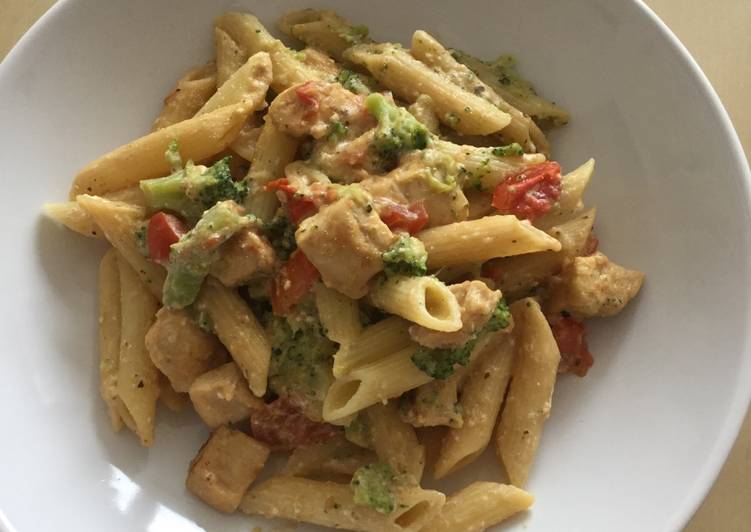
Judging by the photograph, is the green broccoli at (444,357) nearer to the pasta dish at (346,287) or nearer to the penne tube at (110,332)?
the pasta dish at (346,287)

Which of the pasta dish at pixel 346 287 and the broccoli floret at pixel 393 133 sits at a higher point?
the broccoli floret at pixel 393 133

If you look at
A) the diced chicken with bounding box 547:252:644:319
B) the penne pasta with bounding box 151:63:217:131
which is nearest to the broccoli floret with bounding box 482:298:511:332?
the diced chicken with bounding box 547:252:644:319

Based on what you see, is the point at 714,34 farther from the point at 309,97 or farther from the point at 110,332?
the point at 110,332

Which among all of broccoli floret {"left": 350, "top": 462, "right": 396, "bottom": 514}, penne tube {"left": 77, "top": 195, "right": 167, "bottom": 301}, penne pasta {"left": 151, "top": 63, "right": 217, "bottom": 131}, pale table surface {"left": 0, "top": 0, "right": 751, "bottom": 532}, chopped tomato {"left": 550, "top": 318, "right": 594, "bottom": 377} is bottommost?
penne tube {"left": 77, "top": 195, "right": 167, "bottom": 301}

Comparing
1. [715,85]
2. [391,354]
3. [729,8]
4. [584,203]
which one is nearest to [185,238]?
[391,354]

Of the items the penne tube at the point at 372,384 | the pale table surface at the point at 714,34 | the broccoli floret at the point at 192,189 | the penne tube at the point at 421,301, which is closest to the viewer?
the penne tube at the point at 421,301

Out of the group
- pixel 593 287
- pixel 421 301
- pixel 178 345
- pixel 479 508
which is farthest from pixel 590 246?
pixel 178 345

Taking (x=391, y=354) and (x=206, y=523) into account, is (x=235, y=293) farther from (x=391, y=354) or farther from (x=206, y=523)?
(x=206, y=523)

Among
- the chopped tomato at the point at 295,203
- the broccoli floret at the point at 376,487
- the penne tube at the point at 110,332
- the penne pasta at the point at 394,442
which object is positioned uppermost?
the chopped tomato at the point at 295,203

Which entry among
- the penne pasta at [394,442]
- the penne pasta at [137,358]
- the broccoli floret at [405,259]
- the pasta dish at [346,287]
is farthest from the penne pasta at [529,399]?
the penne pasta at [137,358]

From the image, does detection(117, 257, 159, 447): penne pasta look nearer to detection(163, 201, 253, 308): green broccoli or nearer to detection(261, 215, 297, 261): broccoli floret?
detection(163, 201, 253, 308): green broccoli
